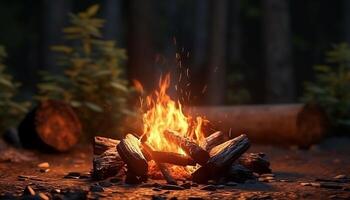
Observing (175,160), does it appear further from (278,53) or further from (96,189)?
(278,53)

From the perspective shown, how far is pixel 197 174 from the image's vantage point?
680 cm

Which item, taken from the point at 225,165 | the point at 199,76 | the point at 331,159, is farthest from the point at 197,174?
the point at 199,76

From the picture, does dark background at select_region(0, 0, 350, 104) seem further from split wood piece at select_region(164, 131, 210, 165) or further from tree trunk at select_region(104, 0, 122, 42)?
split wood piece at select_region(164, 131, 210, 165)

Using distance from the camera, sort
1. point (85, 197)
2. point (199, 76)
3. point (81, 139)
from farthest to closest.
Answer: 1. point (199, 76)
2. point (81, 139)
3. point (85, 197)

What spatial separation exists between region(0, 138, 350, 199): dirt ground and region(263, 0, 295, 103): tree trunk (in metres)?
3.74

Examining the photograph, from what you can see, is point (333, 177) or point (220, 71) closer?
point (333, 177)

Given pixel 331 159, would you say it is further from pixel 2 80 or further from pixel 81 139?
pixel 2 80

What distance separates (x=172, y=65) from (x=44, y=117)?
11.3 meters

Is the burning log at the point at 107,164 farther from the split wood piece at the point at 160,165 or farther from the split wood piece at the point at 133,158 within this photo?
the split wood piece at the point at 160,165

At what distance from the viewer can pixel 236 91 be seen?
1781cm

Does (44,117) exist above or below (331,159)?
above

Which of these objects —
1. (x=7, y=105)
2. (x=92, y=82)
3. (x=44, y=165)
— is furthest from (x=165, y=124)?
(x=7, y=105)

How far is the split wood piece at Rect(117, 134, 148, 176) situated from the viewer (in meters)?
6.67

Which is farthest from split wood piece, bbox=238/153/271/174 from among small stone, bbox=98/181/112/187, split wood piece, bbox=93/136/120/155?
small stone, bbox=98/181/112/187
